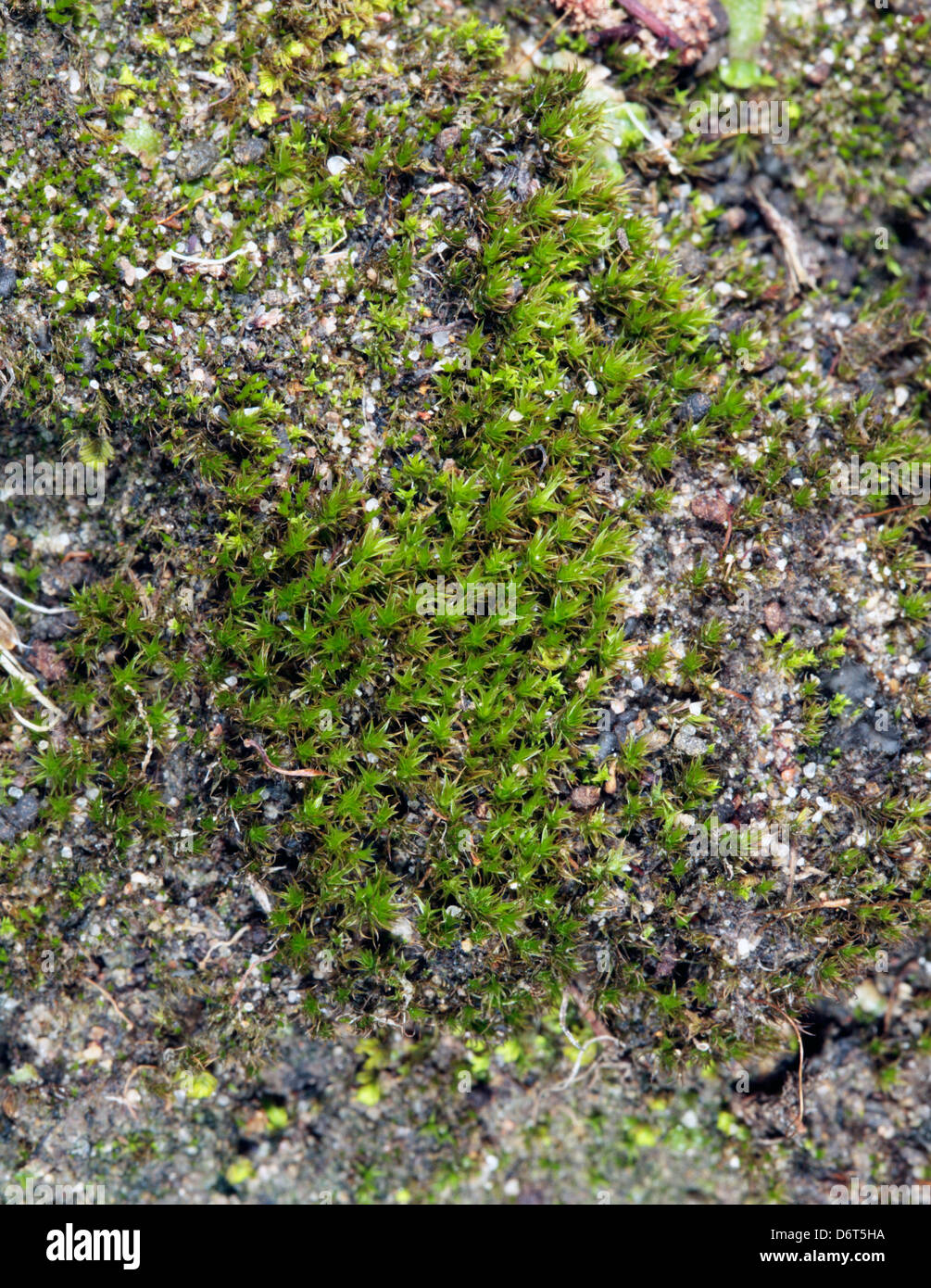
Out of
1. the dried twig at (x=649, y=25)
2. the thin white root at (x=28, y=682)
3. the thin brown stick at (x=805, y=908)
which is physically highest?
the dried twig at (x=649, y=25)

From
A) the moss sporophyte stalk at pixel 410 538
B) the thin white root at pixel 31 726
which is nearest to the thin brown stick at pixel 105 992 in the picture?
the moss sporophyte stalk at pixel 410 538

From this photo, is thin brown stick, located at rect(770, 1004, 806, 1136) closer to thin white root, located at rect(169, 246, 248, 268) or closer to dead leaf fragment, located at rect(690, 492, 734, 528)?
dead leaf fragment, located at rect(690, 492, 734, 528)

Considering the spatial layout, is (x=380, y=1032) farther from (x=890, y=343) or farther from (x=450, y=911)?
(x=890, y=343)

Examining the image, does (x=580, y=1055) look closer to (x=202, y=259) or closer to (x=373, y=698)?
(x=373, y=698)

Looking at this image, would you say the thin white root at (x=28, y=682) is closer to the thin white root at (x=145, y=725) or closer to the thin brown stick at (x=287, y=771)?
the thin white root at (x=145, y=725)

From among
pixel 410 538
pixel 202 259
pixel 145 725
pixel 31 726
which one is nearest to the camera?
pixel 410 538

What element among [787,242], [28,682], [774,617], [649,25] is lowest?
[28,682]

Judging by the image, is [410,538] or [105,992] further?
[105,992]

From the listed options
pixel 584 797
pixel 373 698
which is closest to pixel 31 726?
pixel 373 698
